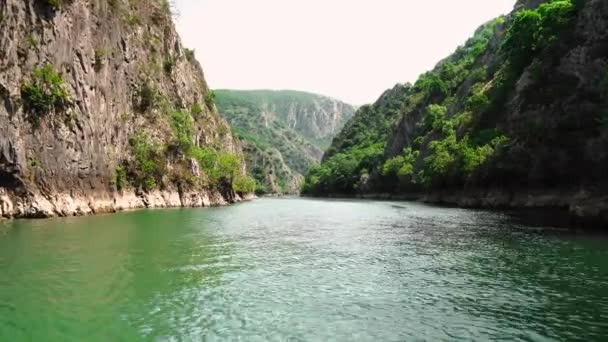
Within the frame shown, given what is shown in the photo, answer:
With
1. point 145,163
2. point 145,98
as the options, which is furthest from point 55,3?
point 145,98

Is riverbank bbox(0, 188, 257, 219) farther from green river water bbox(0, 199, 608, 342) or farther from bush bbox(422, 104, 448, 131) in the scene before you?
bush bbox(422, 104, 448, 131)

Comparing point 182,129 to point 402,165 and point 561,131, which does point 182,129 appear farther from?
point 561,131

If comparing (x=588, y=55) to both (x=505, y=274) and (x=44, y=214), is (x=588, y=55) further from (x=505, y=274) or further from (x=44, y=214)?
(x=44, y=214)

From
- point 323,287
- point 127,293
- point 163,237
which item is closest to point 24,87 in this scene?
point 163,237

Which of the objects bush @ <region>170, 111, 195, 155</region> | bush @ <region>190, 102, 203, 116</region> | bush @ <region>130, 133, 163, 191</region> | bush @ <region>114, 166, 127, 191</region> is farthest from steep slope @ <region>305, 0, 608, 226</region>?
bush @ <region>190, 102, 203, 116</region>

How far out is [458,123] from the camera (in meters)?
96.3

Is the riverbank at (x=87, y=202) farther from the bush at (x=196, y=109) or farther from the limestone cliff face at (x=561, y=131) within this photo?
the limestone cliff face at (x=561, y=131)

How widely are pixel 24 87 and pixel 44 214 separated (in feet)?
39.9

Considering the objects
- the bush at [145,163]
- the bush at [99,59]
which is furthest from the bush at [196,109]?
the bush at [99,59]

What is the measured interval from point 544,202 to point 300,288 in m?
44.0

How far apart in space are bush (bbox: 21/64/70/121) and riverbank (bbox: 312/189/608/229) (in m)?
48.3

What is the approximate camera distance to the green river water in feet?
41.4

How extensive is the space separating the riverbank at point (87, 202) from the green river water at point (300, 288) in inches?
458

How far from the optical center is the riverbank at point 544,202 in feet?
112
